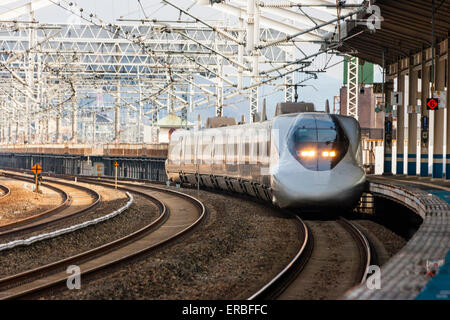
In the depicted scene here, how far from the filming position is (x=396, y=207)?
24.5m

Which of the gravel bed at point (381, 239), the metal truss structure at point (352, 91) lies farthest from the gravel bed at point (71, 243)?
the metal truss structure at point (352, 91)

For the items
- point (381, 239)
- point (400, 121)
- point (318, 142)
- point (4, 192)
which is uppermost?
point (400, 121)

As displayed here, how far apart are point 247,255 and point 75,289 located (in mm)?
5294

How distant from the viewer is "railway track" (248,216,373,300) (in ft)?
39.0

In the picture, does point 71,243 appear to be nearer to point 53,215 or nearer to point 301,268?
point 301,268

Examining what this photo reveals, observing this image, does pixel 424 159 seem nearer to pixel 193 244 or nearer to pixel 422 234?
pixel 193 244

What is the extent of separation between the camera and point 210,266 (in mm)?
15484

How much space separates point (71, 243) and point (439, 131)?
59.4 ft

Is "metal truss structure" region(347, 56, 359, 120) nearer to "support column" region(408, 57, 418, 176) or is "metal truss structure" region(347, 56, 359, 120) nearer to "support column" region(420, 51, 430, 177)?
"support column" region(408, 57, 418, 176)

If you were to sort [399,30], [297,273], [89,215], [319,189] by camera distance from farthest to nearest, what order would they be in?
[399,30] → [89,215] → [319,189] → [297,273]

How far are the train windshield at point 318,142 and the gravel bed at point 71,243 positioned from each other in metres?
6.35

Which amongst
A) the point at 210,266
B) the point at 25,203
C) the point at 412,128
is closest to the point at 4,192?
the point at 25,203

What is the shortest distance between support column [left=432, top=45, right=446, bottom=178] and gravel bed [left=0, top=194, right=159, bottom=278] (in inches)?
503
